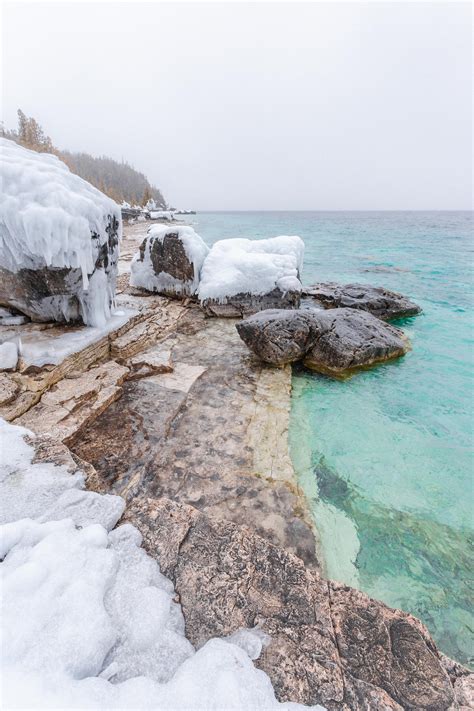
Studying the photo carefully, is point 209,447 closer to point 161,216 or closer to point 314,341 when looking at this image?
point 314,341

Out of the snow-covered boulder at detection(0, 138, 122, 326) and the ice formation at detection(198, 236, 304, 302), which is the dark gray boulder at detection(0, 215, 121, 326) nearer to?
the snow-covered boulder at detection(0, 138, 122, 326)

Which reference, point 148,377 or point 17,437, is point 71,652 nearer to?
point 17,437

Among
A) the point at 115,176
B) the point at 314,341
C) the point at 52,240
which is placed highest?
the point at 115,176

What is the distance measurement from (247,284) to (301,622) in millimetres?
8065

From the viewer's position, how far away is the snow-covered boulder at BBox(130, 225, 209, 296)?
29.2 feet

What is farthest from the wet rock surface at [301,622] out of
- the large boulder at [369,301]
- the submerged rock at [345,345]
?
the large boulder at [369,301]

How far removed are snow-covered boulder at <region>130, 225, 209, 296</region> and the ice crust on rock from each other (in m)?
7.83

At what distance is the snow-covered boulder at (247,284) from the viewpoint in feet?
Answer: 28.6

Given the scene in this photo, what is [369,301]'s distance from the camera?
10.2m

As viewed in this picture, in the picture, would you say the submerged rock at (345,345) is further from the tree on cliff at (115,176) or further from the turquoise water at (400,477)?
the tree on cliff at (115,176)

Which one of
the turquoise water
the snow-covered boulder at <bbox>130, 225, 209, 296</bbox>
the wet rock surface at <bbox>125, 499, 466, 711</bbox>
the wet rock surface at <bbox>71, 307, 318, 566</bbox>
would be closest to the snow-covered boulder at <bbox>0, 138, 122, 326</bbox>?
the wet rock surface at <bbox>71, 307, 318, 566</bbox>

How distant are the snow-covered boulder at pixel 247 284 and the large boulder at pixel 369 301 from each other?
226 cm

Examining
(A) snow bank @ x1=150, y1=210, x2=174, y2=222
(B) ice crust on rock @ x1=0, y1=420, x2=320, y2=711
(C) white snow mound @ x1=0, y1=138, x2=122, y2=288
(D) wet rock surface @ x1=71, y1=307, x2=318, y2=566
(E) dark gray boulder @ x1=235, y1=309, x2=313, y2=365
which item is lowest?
(D) wet rock surface @ x1=71, y1=307, x2=318, y2=566

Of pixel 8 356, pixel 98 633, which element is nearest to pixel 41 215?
pixel 8 356
